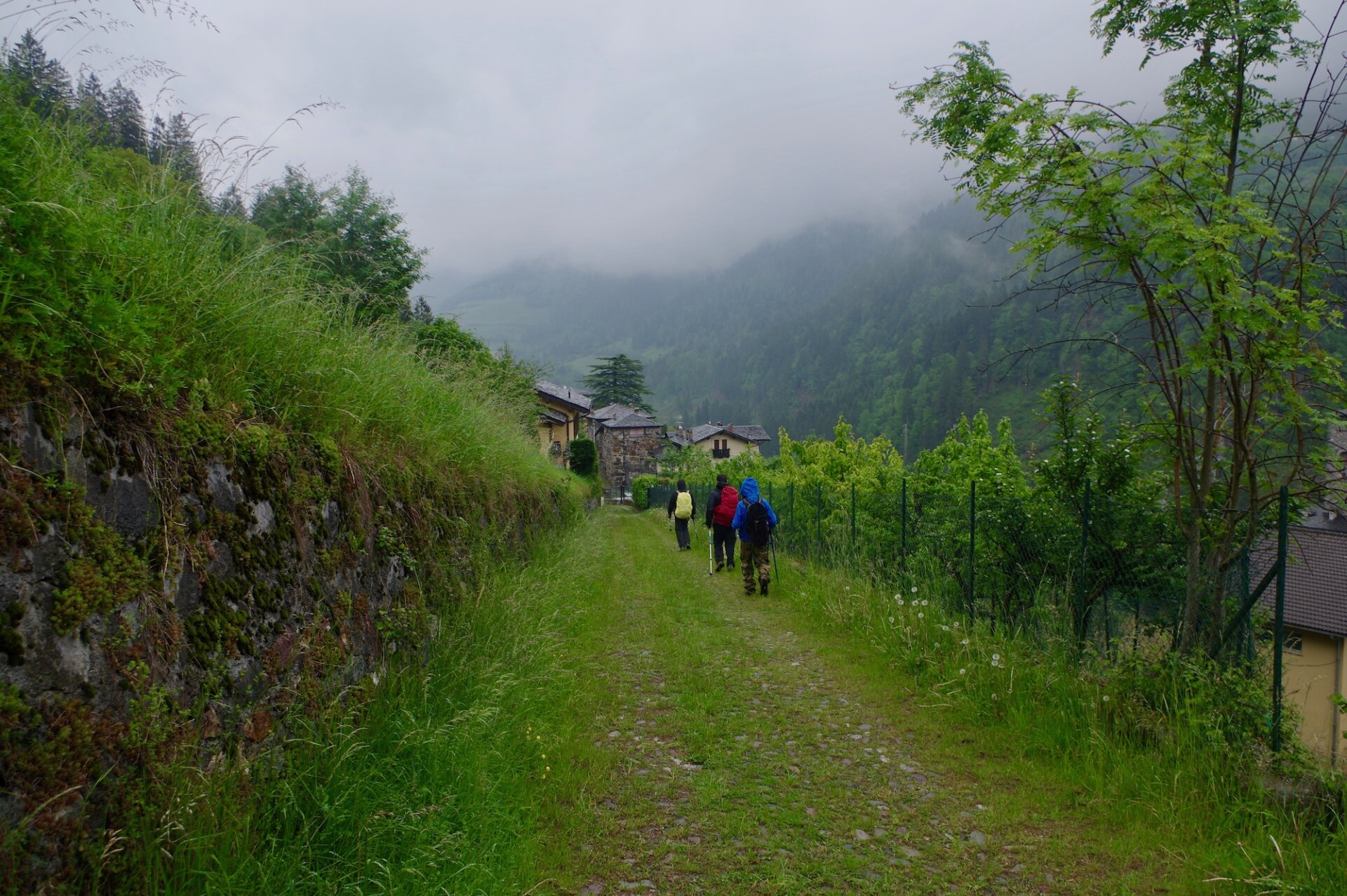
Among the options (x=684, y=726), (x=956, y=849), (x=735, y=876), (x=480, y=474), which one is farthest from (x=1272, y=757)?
(x=480, y=474)

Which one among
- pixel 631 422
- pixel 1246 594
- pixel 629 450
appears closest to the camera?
pixel 1246 594

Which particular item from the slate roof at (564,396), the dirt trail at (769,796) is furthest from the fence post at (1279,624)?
the slate roof at (564,396)

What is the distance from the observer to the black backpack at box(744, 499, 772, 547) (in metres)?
10.3

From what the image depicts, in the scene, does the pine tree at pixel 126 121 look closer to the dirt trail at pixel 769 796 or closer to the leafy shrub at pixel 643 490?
the dirt trail at pixel 769 796

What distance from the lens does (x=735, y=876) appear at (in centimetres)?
326

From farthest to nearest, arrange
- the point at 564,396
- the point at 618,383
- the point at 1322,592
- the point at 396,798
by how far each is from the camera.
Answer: the point at 618,383, the point at 564,396, the point at 1322,592, the point at 396,798

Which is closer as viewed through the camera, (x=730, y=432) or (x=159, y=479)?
(x=159, y=479)

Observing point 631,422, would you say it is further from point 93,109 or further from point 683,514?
point 93,109

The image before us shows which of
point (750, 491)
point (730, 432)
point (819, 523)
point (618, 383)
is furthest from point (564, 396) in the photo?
point (750, 491)

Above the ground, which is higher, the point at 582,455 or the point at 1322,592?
the point at 582,455

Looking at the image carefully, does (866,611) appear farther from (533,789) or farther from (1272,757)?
(533,789)

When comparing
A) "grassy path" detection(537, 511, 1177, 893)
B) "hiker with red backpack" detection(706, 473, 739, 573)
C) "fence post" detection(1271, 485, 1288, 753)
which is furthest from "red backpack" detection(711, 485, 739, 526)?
"fence post" detection(1271, 485, 1288, 753)

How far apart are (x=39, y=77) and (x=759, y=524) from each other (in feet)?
28.9

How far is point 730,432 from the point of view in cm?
8438
